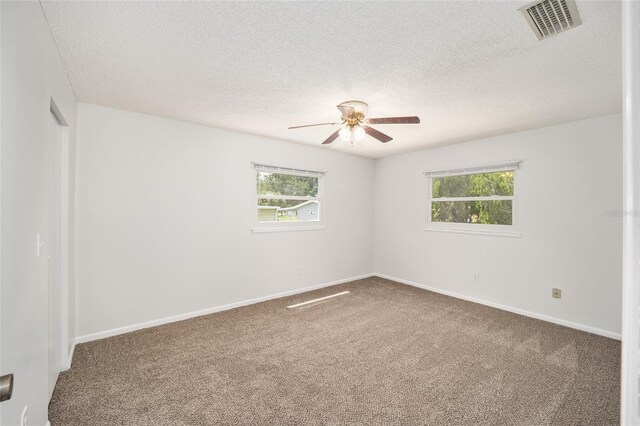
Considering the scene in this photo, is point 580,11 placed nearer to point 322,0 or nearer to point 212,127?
point 322,0

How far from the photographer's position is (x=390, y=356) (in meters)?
2.55

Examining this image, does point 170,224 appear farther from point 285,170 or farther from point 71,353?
point 285,170

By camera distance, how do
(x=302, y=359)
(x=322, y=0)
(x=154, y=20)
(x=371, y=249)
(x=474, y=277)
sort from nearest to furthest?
(x=322, y=0)
(x=154, y=20)
(x=302, y=359)
(x=474, y=277)
(x=371, y=249)

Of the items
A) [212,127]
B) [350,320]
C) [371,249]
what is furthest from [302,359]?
[371,249]

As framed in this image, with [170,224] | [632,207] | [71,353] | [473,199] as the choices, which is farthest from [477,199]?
[71,353]

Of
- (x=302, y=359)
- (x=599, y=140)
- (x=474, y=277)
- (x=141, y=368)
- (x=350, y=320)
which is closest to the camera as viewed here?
(x=141, y=368)

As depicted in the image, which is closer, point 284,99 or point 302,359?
point 302,359

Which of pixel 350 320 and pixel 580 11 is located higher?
pixel 580 11

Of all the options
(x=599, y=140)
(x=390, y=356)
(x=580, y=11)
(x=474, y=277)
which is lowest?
(x=390, y=356)

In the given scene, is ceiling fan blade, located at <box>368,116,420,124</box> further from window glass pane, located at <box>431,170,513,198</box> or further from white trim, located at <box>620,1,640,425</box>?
window glass pane, located at <box>431,170,513,198</box>

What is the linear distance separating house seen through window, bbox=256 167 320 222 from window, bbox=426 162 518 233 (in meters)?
1.90

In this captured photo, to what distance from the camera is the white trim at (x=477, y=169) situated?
3710mm

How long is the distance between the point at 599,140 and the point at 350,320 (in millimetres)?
3356

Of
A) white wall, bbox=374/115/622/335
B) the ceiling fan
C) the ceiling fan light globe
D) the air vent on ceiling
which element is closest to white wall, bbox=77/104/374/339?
the ceiling fan
